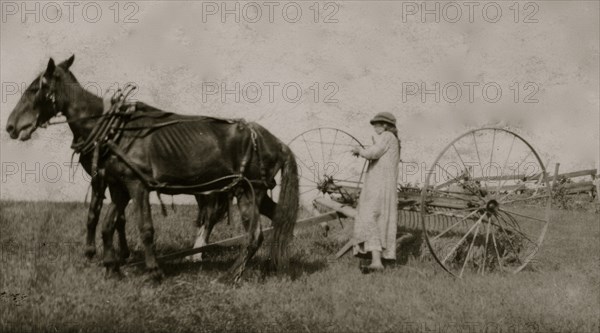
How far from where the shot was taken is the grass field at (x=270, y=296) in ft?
17.2

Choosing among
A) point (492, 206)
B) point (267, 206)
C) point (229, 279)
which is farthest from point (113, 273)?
point (492, 206)

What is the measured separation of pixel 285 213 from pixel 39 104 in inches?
130

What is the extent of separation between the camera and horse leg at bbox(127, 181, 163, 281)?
6371 mm

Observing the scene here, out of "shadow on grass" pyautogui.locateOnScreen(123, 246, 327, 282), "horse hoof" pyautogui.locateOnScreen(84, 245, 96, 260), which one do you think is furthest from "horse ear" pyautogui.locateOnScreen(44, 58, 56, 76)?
"shadow on grass" pyautogui.locateOnScreen(123, 246, 327, 282)

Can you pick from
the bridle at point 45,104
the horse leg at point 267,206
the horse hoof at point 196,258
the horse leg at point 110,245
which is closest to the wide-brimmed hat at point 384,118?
the horse leg at point 267,206

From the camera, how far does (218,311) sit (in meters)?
5.60

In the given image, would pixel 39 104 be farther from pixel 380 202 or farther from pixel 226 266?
pixel 380 202

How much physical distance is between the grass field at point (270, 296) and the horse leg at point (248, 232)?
7.9 inches

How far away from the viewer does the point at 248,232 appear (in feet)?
22.9

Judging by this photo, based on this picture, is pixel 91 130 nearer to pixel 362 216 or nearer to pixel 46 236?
pixel 46 236

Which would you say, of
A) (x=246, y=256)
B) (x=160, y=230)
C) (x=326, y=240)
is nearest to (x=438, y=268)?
(x=326, y=240)

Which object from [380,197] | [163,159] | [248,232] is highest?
[163,159]

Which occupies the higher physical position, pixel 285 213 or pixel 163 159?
pixel 163 159

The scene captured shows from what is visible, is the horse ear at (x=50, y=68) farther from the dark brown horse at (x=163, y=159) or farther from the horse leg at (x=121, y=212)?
the horse leg at (x=121, y=212)
